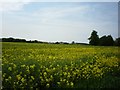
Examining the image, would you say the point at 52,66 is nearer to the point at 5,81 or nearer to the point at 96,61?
the point at 5,81

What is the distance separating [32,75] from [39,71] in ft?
1.36

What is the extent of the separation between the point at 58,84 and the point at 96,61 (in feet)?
19.5

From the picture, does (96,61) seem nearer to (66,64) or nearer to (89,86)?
(66,64)

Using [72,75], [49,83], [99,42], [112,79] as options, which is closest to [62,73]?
[72,75]

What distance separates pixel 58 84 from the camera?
10594mm

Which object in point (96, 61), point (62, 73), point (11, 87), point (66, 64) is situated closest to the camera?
point (11, 87)

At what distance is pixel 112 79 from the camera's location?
1243 cm

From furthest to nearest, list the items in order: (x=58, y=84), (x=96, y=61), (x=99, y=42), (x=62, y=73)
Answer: (x=99, y=42)
(x=96, y=61)
(x=62, y=73)
(x=58, y=84)

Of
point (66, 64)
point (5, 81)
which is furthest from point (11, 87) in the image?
point (66, 64)

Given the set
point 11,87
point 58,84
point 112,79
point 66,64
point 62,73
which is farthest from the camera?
point 66,64

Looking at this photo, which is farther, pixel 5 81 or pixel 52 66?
pixel 52 66

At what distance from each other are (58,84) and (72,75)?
1.44 m

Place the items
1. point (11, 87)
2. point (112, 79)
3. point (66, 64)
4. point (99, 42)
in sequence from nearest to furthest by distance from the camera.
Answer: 1. point (11, 87)
2. point (112, 79)
3. point (66, 64)
4. point (99, 42)

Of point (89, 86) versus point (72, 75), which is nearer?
point (89, 86)
